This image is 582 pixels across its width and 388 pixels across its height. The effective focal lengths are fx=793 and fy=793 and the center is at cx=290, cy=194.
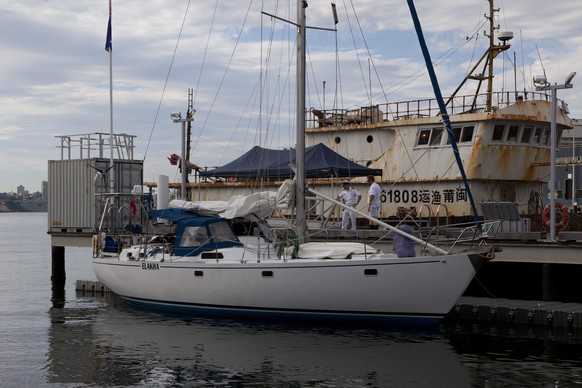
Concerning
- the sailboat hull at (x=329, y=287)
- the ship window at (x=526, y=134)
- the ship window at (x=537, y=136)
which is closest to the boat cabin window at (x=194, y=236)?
the sailboat hull at (x=329, y=287)

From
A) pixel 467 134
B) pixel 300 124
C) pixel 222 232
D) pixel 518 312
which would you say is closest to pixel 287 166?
pixel 467 134

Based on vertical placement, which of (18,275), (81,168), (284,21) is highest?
(284,21)

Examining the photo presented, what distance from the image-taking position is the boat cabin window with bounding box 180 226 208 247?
21.7 meters

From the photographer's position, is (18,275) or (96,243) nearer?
(96,243)

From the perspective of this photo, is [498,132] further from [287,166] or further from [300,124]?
[300,124]

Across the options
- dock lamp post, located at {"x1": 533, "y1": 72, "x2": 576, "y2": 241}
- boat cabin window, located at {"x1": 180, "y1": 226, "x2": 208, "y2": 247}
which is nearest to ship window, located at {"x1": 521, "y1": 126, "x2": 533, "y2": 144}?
dock lamp post, located at {"x1": 533, "y1": 72, "x2": 576, "y2": 241}

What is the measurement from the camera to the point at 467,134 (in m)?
29.4

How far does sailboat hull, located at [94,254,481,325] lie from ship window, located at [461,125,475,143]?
38.2ft

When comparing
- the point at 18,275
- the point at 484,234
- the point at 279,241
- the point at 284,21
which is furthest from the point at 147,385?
the point at 18,275

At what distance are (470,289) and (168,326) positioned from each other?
365 inches

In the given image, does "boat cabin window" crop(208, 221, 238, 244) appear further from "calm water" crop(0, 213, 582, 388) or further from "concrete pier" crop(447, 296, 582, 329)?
"concrete pier" crop(447, 296, 582, 329)

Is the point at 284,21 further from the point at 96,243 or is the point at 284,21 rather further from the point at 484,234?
the point at 96,243

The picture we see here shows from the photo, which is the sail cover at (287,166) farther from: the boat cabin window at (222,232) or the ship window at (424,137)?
the boat cabin window at (222,232)

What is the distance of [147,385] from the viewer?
47.3ft
